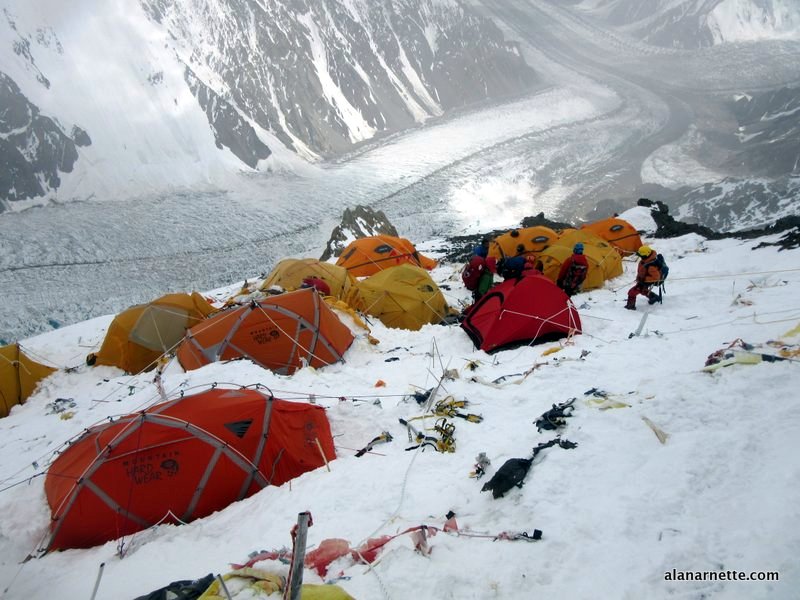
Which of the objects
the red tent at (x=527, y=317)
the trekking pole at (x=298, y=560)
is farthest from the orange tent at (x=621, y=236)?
the trekking pole at (x=298, y=560)

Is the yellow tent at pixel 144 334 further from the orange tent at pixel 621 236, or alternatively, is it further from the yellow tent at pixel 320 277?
the orange tent at pixel 621 236

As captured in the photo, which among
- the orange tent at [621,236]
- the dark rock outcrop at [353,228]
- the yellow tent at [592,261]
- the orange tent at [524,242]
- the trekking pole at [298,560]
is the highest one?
the trekking pole at [298,560]

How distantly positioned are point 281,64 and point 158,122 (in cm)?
1420

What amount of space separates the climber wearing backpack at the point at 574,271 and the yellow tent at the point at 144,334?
7876 millimetres

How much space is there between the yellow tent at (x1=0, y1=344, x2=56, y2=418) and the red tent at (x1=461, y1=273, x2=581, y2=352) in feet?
27.4

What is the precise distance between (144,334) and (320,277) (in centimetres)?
380

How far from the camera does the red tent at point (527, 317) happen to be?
8.37 metres

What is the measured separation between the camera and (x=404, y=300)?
11.0 metres

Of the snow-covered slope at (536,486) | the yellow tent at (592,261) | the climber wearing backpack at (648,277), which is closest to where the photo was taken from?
the snow-covered slope at (536,486)

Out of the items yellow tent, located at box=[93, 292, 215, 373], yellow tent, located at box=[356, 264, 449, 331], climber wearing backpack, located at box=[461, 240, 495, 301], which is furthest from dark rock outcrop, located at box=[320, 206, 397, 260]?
climber wearing backpack, located at box=[461, 240, 495, 301]

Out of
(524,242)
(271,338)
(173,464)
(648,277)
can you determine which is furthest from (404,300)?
(173,464)

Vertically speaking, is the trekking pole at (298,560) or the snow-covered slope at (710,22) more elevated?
the snow-covered slope at (710,22)

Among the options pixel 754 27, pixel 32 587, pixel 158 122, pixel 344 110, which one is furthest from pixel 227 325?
pixel 754 27

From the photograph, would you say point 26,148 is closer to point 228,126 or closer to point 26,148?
point 26,148
